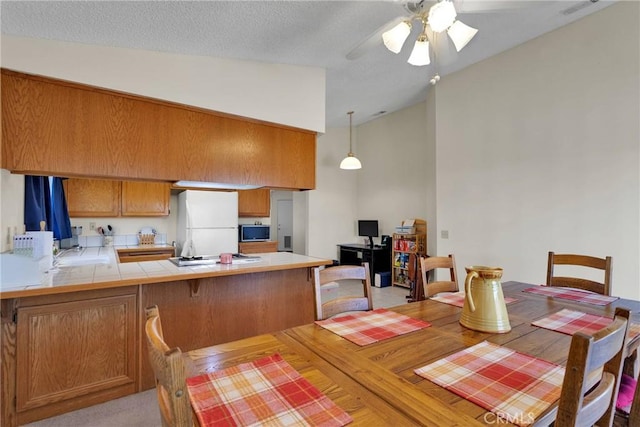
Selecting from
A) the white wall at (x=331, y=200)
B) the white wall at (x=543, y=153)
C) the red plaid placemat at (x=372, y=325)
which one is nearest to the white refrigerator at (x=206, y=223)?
the white wall at (x=331, y=200)

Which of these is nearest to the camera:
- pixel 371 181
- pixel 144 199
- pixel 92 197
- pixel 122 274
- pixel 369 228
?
pixel 122 274

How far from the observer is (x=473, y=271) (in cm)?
136

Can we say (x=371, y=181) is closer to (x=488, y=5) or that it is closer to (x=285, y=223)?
(x=285, y=223)

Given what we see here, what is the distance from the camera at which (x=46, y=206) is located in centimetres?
316

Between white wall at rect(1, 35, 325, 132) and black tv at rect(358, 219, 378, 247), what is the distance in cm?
319

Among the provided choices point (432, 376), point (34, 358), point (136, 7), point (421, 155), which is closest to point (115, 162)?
point (136, 7)

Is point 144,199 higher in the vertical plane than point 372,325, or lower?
higher

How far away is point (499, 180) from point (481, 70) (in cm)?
142

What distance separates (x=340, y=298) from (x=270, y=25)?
84.1 inches

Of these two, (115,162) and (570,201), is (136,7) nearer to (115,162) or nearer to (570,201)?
(115,162)

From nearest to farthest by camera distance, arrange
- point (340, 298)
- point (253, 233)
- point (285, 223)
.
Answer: point (340, 298) → point (253, 233) → point (285, 223)

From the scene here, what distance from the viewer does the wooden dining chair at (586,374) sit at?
658mm

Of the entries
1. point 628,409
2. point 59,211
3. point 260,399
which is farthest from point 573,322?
point 59,211

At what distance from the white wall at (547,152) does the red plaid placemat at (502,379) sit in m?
2.59
